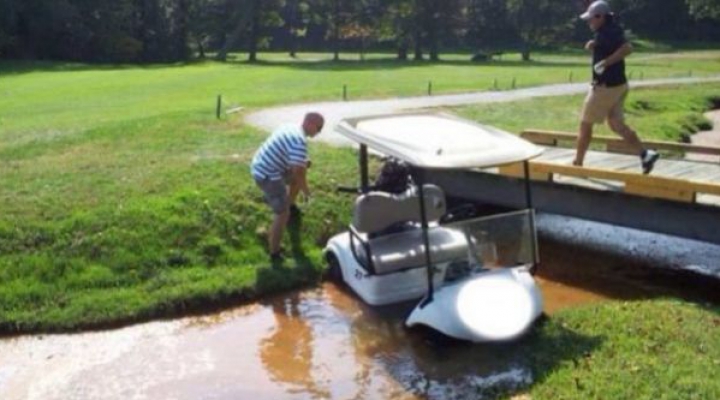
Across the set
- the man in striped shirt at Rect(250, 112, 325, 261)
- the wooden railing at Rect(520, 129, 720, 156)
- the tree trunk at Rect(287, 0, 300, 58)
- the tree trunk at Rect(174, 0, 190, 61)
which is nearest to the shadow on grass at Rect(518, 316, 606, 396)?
the man in striped shirt at Rect(250, 112, 325, 261)

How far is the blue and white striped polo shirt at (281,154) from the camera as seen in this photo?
11359mm

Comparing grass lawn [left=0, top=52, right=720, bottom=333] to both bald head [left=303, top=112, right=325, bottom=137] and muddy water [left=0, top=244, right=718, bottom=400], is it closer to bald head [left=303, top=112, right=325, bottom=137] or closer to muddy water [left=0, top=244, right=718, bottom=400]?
muddy water [left=0, top=244, right=718, bottom=400]

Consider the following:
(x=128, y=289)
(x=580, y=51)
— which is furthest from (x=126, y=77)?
(x=580, y=51)

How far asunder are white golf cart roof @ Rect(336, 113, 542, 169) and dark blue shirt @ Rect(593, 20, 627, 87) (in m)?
2.14

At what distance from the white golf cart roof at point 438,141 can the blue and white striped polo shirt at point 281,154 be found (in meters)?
1.06

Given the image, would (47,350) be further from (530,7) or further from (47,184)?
(530,7)

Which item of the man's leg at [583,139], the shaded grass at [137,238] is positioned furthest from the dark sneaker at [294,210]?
the man's leg at [583,139]

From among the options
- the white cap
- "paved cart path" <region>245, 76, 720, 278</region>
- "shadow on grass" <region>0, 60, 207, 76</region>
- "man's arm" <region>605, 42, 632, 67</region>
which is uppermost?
the white cap

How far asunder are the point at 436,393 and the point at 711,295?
4.95 metres

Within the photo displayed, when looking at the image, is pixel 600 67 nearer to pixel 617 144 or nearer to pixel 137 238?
pixel 617 144

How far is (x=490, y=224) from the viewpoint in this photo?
31.7 feet

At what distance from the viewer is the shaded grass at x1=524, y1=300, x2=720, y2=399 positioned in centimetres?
753

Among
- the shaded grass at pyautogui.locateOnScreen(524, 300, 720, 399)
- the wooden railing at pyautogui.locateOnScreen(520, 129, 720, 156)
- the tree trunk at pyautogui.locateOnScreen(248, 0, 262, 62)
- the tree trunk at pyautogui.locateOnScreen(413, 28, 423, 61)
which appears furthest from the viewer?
the tree trunk at pyautogui.locateOnScreen(413, 28, 423, 61)

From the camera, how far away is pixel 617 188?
11625 millimetres
